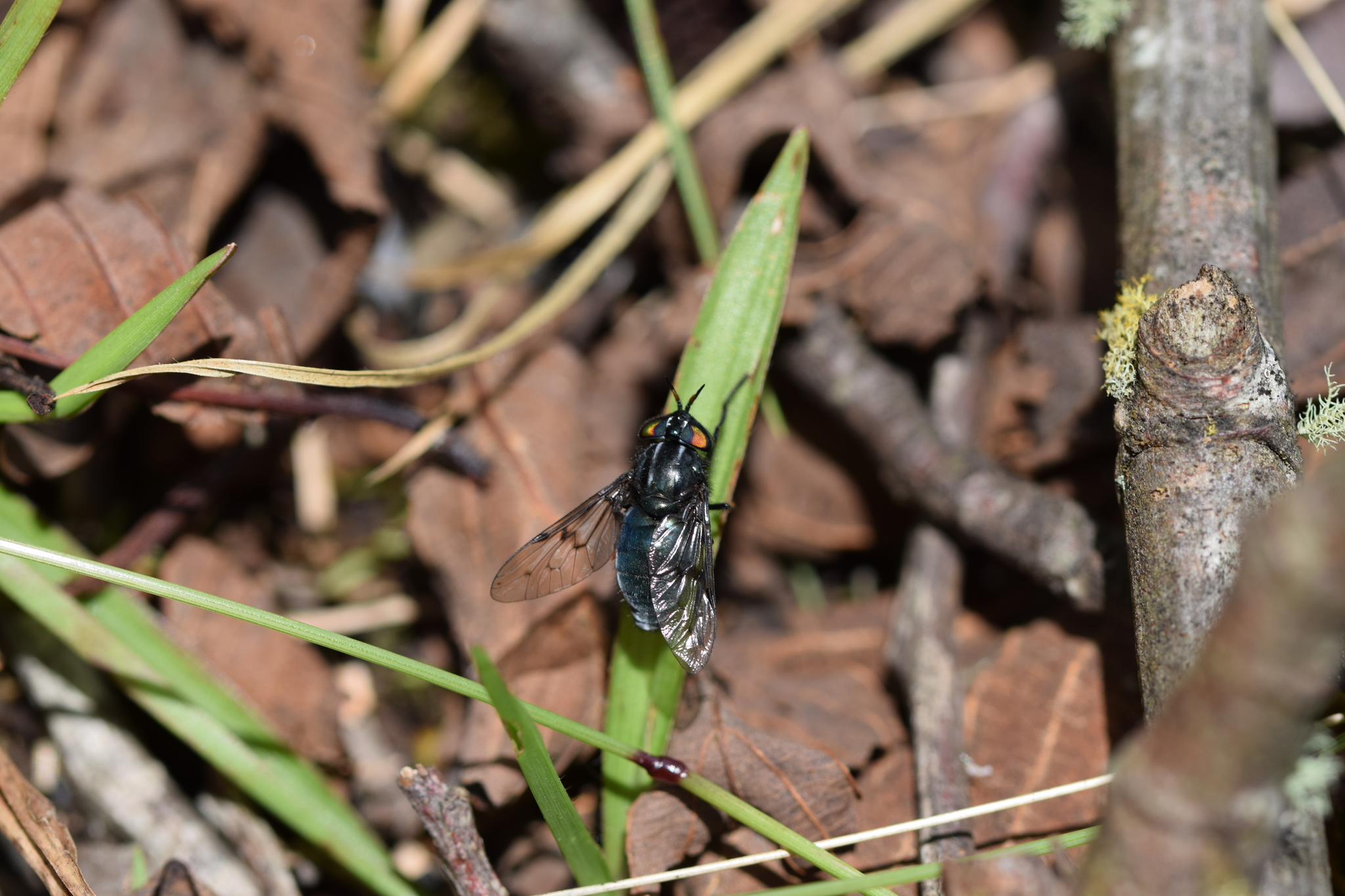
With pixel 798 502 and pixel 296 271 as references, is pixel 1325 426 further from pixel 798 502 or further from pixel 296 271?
pixel 296 271

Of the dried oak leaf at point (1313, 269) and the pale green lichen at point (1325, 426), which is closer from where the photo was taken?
the pale green lichen at point (1325, 426)

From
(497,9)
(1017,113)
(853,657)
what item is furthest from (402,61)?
(853,657)

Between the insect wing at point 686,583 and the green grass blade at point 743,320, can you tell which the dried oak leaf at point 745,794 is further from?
the green grass blade at point 743,320

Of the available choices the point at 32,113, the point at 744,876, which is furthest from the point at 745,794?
the point at 32,113

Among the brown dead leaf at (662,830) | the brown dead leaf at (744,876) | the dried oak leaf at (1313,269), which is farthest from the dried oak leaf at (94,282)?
the dried oak leaf at (1313,269)

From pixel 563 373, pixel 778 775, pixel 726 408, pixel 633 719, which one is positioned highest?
pixel 563 373

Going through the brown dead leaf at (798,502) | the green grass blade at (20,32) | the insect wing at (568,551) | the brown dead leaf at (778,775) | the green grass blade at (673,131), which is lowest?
the brown dead leaf at (778,775)

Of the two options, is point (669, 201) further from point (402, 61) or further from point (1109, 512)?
point (1109, 512)

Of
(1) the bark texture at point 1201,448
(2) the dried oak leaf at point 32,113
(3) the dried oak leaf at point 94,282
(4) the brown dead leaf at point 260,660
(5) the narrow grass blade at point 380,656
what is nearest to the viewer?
(1) the bark texture at point 1201,448
